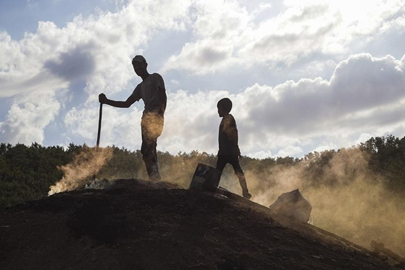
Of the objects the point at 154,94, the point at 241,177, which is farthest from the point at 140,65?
the point at 241,177

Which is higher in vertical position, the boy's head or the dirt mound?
the boy's head

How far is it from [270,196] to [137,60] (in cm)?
826

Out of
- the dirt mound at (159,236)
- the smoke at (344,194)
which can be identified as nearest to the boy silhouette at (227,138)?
the dirt mound at (159,236)

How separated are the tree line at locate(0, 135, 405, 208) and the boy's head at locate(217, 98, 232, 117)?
26.1ft

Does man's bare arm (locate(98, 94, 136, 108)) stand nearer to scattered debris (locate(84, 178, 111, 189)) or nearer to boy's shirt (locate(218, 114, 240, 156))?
scattered debris (locate(84, 178, 111, 189))

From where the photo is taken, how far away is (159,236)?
6504 mm

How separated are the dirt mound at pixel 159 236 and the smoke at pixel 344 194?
20.2 ft

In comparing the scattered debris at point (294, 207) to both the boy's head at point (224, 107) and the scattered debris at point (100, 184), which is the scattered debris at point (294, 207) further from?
the scattered debris at point (100, 184)

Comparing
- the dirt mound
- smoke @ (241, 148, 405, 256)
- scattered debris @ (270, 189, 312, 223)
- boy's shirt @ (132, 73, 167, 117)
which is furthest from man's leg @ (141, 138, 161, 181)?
smoke @ (241, 148, 405, 256)

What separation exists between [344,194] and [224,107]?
8.08m

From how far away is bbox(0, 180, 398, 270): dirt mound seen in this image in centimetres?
618

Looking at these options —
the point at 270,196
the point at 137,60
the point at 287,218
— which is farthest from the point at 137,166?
the point at 287,218

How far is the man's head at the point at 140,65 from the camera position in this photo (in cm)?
1077

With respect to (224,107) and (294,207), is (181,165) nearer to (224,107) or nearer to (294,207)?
(224,107)
